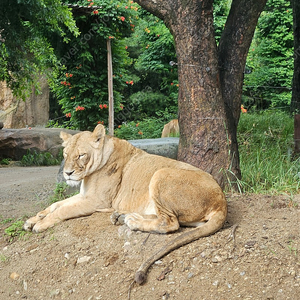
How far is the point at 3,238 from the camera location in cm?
500

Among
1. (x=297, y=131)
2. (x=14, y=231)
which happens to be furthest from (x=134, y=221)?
(x=297, y=131)

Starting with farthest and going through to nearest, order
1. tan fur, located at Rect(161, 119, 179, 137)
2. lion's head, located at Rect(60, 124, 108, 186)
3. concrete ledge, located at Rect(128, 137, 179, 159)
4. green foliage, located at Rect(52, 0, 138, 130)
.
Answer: green foliage, located at Rect(52, 0, 138, 130), tan fur, located at Rect(161, 119, 179, 137), concrete ledge, located at Rect(128, 137, 179, 159), lion's head, located at Rect(60, 124, 108, 186)

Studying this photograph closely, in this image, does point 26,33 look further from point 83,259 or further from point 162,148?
point 83,259

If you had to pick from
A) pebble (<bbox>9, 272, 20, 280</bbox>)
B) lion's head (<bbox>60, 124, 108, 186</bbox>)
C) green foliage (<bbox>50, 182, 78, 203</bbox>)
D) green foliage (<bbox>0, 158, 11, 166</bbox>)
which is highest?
→ lion's head (<bbox>60, 124, 108, 186</bbox>)

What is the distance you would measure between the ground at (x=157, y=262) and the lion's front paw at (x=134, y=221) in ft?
0.27

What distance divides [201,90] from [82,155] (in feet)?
6.12

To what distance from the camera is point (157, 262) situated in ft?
12.7

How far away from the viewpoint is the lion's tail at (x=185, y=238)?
3662 mm

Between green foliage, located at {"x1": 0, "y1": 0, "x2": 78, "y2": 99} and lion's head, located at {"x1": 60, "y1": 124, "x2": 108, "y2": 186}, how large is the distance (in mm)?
4107

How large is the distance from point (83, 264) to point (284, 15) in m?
16.0

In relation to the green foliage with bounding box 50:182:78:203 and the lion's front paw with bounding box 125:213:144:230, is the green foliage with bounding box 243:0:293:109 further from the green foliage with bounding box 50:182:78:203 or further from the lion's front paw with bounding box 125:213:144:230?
the lion's front paw with bounding box 125:213:144:230

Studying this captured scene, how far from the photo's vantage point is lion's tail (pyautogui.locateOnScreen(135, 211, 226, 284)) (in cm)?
366

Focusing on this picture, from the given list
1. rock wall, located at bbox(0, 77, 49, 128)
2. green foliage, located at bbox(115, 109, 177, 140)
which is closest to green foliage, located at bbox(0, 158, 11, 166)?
green foliage, located at bbox(115, 109, 177, 140)

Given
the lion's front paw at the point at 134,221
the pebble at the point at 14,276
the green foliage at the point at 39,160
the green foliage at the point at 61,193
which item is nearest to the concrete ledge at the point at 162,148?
the green foliage at the point at 61,193
